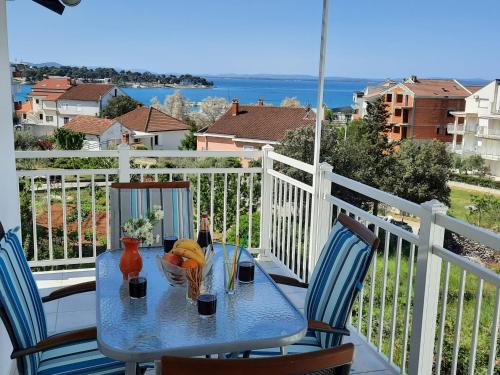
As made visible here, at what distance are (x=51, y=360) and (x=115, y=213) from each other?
1045mm

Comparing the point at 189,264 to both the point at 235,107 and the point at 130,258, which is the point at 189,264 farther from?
the point at 235,107

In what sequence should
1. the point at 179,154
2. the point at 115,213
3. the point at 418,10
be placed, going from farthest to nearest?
the point at 418,10
the point at 179,154
the point at 115,213

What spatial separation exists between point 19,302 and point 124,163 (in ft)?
7.97

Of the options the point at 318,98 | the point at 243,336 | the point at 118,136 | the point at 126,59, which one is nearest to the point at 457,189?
the point at 118,136

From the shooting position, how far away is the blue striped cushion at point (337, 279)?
82.7 inches

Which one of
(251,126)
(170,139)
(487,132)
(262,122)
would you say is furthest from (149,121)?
(487,132)

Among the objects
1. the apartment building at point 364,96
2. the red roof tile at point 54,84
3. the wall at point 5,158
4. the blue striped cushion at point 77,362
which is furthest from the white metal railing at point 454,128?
the blue striped cushion at point 77,362

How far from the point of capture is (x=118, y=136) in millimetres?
11711

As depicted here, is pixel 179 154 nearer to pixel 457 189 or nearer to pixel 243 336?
pixel 243 336

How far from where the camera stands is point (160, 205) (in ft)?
10.2

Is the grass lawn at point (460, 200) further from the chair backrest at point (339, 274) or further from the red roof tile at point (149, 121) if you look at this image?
the chair backrest at point (339, 274)

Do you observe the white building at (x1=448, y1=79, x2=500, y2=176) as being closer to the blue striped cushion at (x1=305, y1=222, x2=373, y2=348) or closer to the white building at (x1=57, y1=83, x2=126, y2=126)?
the blue striped cushion at (x1=305, y1=222, x2=373, y2=348)

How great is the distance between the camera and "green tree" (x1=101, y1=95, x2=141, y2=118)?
40.3ft

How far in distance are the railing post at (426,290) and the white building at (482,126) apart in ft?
18.6
